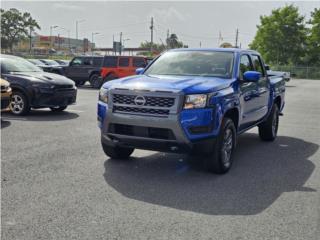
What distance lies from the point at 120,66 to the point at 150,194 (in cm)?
1736

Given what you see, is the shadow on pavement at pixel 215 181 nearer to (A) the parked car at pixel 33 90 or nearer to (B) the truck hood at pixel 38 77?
(A) the parked car at pixel 33 90

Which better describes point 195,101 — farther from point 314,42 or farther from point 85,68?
point 314,42

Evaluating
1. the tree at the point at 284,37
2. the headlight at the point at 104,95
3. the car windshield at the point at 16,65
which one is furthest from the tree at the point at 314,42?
the headlight at the point at 104,95

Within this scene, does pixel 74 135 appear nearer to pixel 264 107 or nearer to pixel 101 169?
pixel 101 169

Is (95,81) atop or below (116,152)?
below

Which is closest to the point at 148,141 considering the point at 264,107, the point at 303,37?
the point at 264,107

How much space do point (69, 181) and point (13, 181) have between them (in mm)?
686

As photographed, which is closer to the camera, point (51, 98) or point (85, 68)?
point (51, 98)

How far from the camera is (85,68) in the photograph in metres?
24.0

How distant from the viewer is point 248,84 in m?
7.14

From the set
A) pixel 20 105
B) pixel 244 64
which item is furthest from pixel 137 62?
pixel 244 64

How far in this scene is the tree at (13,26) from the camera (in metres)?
73.8

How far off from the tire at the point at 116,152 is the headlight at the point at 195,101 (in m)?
1.61

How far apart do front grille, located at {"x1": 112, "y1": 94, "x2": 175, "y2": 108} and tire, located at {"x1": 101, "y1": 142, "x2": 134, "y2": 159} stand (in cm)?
100
